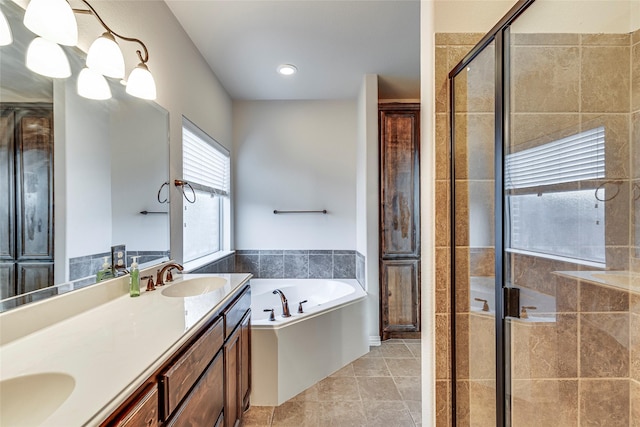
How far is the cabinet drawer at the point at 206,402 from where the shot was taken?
0.96 meters

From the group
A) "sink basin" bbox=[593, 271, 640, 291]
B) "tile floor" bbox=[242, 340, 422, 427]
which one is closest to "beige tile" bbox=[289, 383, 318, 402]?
"tile floor" bbox=[242, 340, 422, 427]

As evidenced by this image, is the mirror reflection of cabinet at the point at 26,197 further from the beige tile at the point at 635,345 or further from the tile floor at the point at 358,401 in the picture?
the beige tile at the point at 635,345

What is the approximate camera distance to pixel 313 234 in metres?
3.49

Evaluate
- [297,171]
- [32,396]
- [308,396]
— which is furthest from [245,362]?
[297,171]

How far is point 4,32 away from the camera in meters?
0.92

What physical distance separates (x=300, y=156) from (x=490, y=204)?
2.53 m

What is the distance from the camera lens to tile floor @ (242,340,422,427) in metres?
1.84

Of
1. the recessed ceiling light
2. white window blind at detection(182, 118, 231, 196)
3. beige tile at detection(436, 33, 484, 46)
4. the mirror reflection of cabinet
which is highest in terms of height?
the recessed ceiling light

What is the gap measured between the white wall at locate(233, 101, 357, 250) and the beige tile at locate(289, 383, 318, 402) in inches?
A: 63.1

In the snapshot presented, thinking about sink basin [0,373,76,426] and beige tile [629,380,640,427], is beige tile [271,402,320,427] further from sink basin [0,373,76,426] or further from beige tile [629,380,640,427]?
beige tile [629,380,640,427]

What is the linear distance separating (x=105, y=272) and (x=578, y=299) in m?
2.17

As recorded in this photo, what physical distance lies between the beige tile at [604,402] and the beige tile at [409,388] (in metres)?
1.01

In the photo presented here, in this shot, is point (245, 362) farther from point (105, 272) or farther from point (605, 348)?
point (605, 348)

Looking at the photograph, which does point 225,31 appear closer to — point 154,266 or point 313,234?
point 154,266
